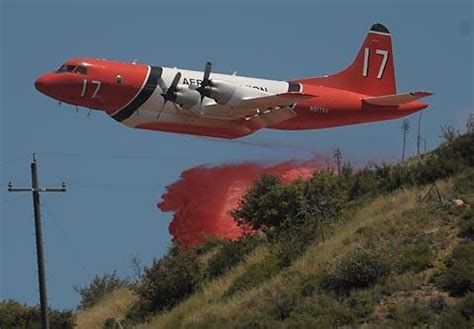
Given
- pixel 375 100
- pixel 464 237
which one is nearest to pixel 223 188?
pixel 375 100

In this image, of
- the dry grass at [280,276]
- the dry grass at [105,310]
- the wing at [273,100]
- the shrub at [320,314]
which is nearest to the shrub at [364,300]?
the shrub at [320,314]

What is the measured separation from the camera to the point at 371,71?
272 feet

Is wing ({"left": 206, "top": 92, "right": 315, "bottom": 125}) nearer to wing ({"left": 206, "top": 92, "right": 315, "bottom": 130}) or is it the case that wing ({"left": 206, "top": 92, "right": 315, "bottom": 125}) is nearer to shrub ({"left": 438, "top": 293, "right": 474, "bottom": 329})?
wing ({"left": 206, "top": 92, "right": 315, "bottom": 130})

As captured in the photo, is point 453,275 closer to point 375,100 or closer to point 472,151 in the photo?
point 472,151

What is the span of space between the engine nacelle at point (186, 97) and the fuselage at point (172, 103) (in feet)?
1.69

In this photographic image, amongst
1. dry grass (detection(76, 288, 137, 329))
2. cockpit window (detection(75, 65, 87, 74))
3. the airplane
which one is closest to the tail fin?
the airplane

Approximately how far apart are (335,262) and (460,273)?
7.47 metres

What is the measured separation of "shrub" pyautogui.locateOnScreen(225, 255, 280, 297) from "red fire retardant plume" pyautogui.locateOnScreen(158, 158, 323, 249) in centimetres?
1308

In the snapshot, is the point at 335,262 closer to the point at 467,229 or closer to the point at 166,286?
the point at 467,229

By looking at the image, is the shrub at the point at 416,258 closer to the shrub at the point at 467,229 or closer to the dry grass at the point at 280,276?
the shrub at the point at 467,229

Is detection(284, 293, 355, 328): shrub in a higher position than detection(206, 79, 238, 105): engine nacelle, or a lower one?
lower

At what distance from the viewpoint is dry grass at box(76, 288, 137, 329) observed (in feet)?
225

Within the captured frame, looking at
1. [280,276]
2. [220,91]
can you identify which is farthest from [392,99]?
[280,276]

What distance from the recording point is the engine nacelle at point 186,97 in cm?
7169
